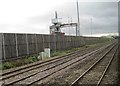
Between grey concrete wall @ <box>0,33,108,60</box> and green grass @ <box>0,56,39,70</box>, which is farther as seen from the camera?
grey concrete wall @ <box>0,33,108,60</box>

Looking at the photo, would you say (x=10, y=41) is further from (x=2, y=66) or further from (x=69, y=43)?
(x=69, y=43)

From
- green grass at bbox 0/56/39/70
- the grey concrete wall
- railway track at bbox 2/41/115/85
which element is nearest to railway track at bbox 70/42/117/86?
railway track at bbox 2/41/115/85

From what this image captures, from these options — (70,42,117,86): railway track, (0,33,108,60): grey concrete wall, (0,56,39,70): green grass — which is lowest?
(0,56,39,70): green grass

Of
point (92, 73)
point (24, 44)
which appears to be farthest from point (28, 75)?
point (24, 44)

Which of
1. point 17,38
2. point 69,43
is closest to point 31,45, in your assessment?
point 17,38

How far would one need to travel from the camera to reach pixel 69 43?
40.9 metres

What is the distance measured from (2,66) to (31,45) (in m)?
7.23

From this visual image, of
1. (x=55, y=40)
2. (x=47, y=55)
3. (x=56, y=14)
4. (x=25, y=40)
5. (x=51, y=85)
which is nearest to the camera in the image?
(x=51, y=85)

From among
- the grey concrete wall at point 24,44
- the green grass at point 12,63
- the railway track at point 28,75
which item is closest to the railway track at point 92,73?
the railway track at point 28,75

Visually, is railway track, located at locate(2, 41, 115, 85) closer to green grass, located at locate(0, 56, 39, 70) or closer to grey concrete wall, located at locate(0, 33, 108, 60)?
green grass, located at locate(0, 56, 39, 70)

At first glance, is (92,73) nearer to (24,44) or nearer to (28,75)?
(28,75)

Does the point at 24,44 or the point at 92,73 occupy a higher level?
the point at 24,44

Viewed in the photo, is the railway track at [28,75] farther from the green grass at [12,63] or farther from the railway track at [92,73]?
the railway track at [92,73]

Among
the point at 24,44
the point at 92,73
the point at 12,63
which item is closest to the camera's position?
the point at 92,73
